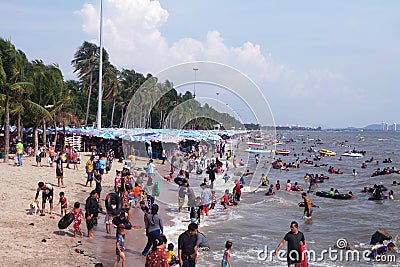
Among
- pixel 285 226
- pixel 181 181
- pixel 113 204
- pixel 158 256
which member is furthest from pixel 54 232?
pixel 285 226

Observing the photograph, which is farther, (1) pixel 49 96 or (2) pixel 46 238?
(1) pixel 49 96

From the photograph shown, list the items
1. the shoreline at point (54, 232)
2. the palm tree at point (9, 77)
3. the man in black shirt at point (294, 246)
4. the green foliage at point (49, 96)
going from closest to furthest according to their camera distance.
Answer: the man in black shirt at point (294, 246), the shoreline at point (54, 232), the green foliage at point (49, 96), the palm tree at point (9, 77)

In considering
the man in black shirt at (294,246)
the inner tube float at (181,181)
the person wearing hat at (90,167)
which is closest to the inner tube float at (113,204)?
the inner tube float at (181,181)

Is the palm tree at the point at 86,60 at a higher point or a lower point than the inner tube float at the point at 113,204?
higher

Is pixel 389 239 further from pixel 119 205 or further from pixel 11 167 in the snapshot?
pixel 11 167

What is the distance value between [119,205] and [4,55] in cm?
1494

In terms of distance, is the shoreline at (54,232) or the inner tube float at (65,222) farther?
the inner tube float at (65,222)

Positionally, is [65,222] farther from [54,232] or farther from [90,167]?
[90,167]

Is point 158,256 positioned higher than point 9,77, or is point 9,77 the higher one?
point 9,77

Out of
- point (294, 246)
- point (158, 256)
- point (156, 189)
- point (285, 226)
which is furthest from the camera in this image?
point (156, 189)

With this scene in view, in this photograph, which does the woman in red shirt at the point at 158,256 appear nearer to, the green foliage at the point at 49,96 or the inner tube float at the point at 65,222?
the inner tube float at the point at 65,222

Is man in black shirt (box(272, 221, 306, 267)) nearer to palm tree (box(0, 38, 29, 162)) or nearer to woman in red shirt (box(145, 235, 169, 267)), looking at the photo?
woman in red shirt (box(145, 235, 169, 267))

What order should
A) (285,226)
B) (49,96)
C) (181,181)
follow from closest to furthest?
1. (285,226)
2. (181,181)
3. (49,96)

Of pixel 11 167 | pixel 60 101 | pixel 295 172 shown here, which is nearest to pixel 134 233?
pixel 11 167
